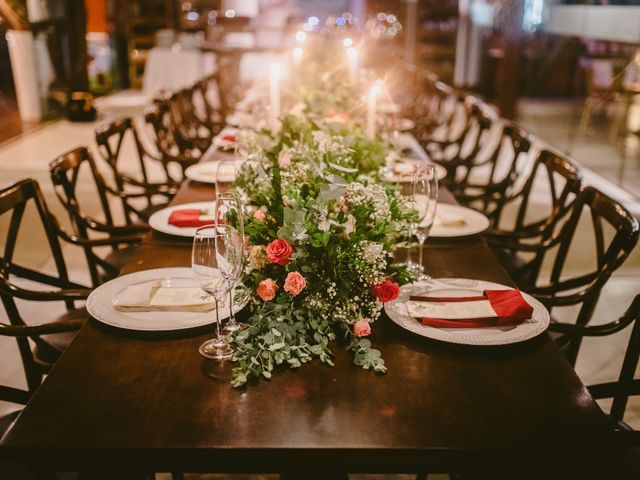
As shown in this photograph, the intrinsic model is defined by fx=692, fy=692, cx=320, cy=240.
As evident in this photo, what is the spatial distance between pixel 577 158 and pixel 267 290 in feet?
21.3

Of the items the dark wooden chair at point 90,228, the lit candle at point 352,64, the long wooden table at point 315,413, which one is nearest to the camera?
the long wooden table at point 315,413

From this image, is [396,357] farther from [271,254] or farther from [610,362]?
[610,362]

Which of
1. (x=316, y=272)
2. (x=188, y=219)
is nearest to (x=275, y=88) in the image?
(x=188, y=219)

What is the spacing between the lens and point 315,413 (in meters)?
1.20

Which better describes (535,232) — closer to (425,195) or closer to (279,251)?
(425,195)

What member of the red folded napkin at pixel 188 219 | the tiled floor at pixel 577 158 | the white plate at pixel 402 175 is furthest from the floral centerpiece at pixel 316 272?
the tiled floor at pixel 577 158

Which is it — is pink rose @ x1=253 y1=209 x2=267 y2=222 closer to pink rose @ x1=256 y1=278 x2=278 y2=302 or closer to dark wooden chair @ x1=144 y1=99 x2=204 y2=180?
pink rose @ x1=256 y1=278 x2=278 y2=302

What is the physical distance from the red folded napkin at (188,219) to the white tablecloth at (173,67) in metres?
8.34

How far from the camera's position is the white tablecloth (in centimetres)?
1024

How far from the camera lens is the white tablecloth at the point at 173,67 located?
33.6 feet

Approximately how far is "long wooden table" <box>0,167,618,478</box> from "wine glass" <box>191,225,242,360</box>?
154mm

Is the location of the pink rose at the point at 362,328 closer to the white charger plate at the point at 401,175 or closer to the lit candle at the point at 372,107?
the white charger plate at the point at 401,175

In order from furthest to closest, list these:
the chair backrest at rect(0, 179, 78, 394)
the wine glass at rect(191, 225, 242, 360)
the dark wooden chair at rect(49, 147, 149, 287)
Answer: the dark wooden chair at rect(49, 147, 149, 287), the chair backrest at rect(0, 179, 78, 394), the wine glass at rect(191, 225, 242, 360)

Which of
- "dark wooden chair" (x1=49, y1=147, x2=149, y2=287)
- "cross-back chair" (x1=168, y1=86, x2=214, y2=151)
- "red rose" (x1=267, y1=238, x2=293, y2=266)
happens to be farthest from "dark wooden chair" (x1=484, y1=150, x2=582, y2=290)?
"cross-back chair" (x1=168, y1=86, x2=214, y2=151)
